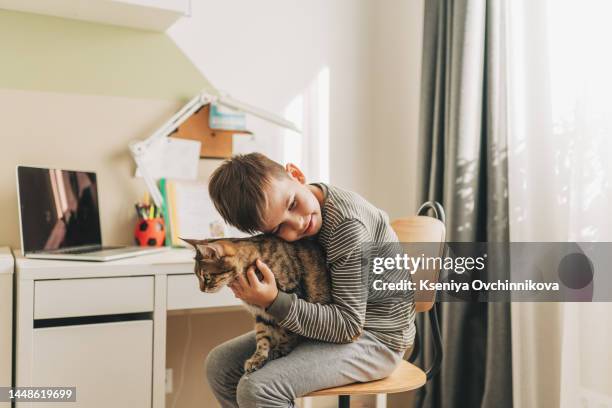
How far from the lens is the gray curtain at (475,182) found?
1.78 meters

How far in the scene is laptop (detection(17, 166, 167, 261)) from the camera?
5.28 feet

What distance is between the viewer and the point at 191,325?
212 cm

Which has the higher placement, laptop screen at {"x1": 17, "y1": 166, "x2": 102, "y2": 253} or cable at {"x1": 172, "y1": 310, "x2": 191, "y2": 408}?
laptop screen at {"x1": 17, "y1": 166, "x2": 102, "y2": 253}

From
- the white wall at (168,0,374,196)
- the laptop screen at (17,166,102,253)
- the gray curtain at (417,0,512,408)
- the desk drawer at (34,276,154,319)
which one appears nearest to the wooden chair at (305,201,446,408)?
the gray curtain at (417,0,512,408)

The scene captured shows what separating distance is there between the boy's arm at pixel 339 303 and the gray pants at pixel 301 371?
4cm

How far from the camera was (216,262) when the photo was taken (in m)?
1.08

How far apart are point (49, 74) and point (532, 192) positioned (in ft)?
5.45

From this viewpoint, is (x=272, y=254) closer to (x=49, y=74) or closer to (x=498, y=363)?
(x=498, y=363)

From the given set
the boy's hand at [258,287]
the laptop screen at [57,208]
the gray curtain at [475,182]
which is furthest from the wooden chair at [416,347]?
the laptop screen at [57,208]

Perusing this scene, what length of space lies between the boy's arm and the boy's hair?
0.55 feet

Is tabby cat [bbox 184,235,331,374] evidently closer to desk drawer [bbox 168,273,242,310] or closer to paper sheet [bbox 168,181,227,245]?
desk drawer [bbox 168,273,242,310]

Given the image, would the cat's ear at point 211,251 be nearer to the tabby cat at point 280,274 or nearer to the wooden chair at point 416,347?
the tabby cat at point 280,274

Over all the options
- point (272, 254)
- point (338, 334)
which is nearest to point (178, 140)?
point (272, 254)

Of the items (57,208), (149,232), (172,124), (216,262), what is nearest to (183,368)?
(149,232)
